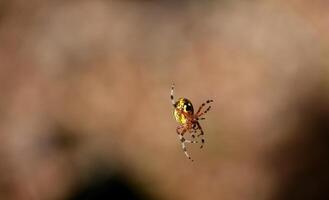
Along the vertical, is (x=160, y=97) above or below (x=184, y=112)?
above

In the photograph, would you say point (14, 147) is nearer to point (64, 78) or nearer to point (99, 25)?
point (64, 78)

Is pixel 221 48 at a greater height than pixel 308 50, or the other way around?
pixel 308 50

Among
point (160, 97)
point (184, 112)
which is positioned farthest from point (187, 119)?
point (160, 97)

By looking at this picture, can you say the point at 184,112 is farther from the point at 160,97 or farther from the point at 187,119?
the point at 160,97

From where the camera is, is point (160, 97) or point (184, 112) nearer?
point (184, 112)

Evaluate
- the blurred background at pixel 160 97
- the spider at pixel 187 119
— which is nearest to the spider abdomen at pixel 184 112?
the spider at pixel 187 119

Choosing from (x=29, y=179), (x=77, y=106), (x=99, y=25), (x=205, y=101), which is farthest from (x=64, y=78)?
(x=205, y=101)

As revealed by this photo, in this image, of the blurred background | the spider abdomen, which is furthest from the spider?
the blurred background

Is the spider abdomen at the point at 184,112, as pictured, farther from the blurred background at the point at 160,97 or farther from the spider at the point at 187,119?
the blurred background at the point at 160,97

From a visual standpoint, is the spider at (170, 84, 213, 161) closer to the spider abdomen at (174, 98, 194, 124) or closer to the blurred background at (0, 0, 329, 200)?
the spider abdomen at (174, 98, 194, 124)
